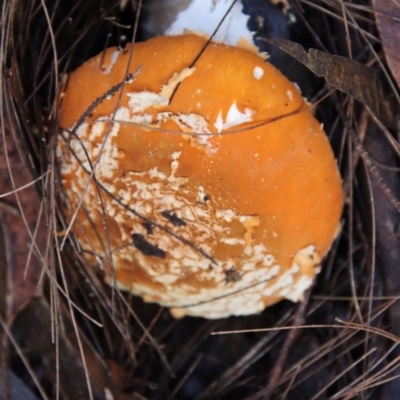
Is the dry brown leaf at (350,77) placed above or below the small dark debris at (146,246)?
above

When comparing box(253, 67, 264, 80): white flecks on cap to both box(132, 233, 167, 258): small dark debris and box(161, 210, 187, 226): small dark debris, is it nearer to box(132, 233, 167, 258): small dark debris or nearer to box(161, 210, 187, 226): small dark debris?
box(161, 210, 187, 226): small dark debris

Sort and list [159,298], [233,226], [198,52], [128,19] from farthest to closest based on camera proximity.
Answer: [159,298] < [128,19] < [233,226] < [198,52]

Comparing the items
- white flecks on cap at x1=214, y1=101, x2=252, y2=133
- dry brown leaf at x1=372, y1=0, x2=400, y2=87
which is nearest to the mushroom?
white flecks on cap at x1=214, y1=101, x2=252, y2=133

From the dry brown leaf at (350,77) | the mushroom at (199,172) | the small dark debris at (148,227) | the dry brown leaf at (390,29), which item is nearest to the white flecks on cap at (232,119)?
the mushroom at (199,172)

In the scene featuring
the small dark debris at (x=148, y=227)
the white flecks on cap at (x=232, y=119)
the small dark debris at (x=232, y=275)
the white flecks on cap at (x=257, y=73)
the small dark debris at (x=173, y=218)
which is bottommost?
the small dark debris at (x=232, y=275)

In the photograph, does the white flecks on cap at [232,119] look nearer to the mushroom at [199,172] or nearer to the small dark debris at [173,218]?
the mushroom at [199,172]

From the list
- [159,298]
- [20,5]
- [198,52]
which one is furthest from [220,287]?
[20,5]

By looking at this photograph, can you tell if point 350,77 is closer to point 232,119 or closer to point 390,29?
point 390,29

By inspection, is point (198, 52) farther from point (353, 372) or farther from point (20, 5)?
point (353, 372)
